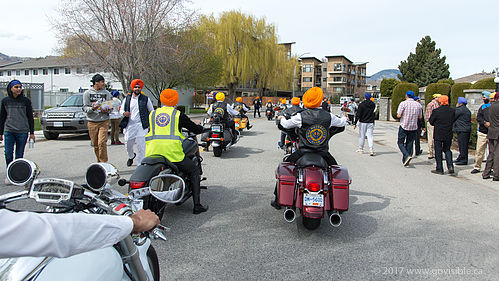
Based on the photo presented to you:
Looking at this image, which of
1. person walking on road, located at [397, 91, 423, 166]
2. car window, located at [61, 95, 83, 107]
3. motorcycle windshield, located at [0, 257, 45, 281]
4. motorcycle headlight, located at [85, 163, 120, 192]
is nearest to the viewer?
motorcycle windshield, located at [0, 257, 45, 281]

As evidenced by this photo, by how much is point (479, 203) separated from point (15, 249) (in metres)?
6.74

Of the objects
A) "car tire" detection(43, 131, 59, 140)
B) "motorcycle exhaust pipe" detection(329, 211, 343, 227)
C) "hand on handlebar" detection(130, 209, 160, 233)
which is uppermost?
"hand on handlebar" detection(130, 209, 160, 233)

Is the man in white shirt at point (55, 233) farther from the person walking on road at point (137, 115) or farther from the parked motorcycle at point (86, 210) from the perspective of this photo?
the person walking on road at point (137, 115)

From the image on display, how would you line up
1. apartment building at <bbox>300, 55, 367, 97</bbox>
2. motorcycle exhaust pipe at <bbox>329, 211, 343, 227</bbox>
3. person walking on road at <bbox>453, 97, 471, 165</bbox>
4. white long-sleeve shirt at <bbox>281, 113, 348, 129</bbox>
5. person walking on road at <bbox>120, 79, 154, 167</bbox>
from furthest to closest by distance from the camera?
apartment building at <bbox>300, 55, 367, 97</bbox>
person walking on road at <bbox>453, 97, 471, 165</bbox>
person walking on road at <bbox>120, 79, 154, 167</bbox>
white long-sleeve shirt at <bbox>281, 113, 348, 129</bbox>
motorcycle exhaust pipe at <bbox>329, 211, 343, 227</bbox>

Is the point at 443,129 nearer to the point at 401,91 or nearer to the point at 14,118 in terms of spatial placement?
the point at 14,118

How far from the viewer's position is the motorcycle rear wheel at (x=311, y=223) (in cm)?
427

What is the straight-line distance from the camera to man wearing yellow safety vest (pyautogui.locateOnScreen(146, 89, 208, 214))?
479 cm

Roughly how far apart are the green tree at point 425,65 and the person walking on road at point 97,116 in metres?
46.8

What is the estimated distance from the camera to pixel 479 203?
19.8 ft

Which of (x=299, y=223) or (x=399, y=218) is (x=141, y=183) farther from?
(x=399, y=218)

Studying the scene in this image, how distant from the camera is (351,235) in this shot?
4.38 m

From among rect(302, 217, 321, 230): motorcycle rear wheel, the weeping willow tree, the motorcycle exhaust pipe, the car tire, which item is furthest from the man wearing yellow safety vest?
the weeping willow tree

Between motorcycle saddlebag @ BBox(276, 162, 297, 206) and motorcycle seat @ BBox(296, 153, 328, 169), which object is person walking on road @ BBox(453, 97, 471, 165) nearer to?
motorcycle seat @ BBox(296, 153, 328, 169)

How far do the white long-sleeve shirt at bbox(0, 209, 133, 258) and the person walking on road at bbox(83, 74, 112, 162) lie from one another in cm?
645
